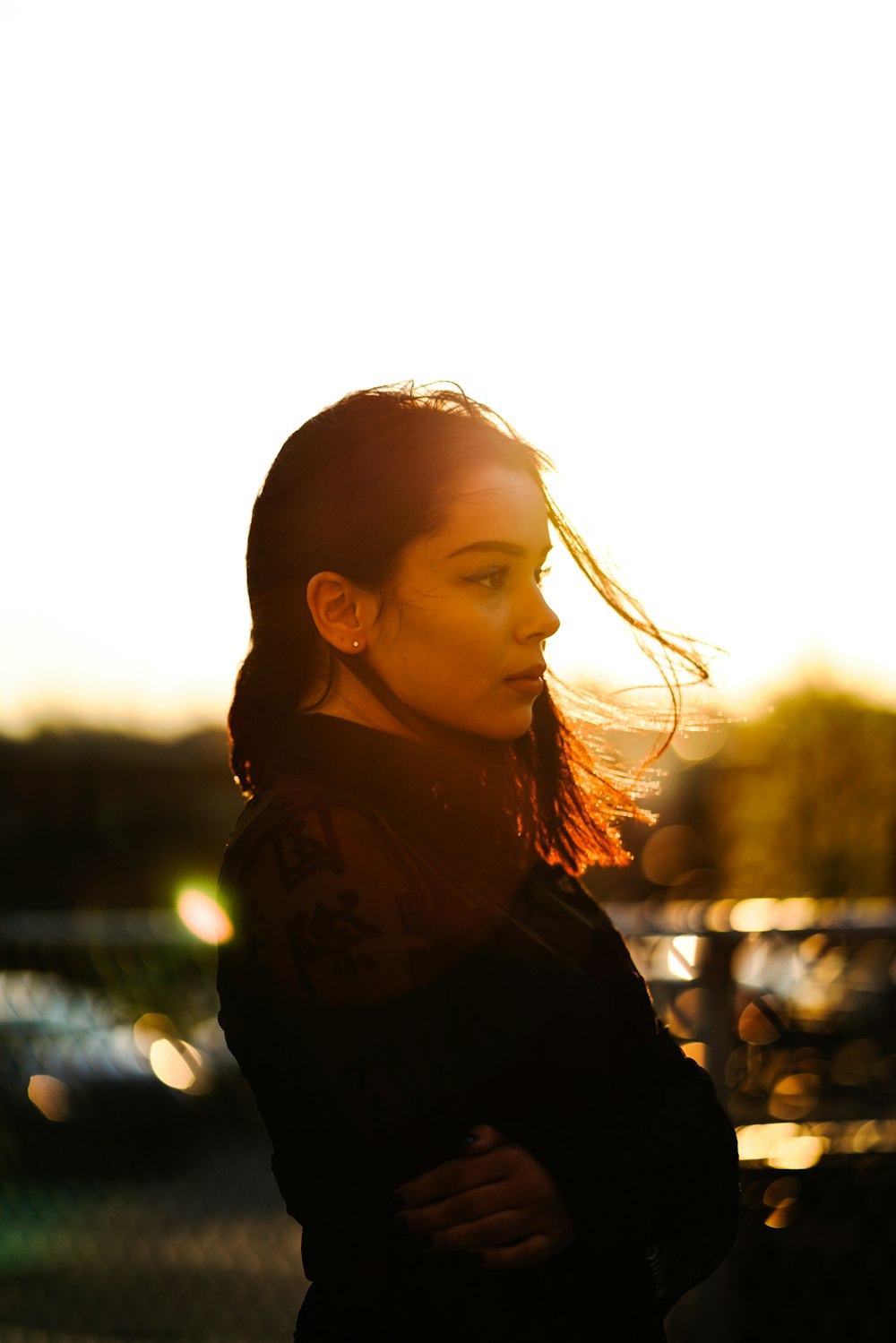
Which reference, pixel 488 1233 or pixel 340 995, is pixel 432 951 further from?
pixel 488 1233

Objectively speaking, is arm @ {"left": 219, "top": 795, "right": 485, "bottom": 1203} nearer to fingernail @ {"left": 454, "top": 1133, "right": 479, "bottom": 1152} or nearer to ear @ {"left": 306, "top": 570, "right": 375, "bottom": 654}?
fingernail @ {"left": 454, "top": 1133, "right": 479, "bottom": 1152}

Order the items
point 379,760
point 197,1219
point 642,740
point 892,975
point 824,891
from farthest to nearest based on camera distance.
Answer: point 824,891
point 197,1219
point 892,975
point 642,740
point 379,760

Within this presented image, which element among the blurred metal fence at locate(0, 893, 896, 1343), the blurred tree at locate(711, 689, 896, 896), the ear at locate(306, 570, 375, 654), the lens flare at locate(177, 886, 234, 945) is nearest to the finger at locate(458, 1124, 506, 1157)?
the ear at locate(306, 570, 375, 654)

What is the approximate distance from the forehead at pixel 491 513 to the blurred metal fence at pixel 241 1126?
188cm

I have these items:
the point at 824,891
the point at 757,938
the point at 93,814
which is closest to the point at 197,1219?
the point at 757,938

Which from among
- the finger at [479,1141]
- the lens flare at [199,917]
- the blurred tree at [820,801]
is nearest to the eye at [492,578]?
the finger at [479,1141]

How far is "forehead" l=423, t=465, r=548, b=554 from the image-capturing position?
173 cm

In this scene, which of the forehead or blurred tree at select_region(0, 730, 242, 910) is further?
blurred tree at select_region(0, 730, 242, 910)

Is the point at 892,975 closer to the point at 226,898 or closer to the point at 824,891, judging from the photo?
the point at 226,898

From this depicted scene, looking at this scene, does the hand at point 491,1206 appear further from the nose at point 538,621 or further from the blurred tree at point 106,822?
the blurred tree at point 106,822

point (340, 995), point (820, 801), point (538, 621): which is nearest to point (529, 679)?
point (538, 621)

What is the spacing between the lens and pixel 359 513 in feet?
5.66

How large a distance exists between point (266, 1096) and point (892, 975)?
269 cm

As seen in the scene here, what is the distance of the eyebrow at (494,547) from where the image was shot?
172 cm
